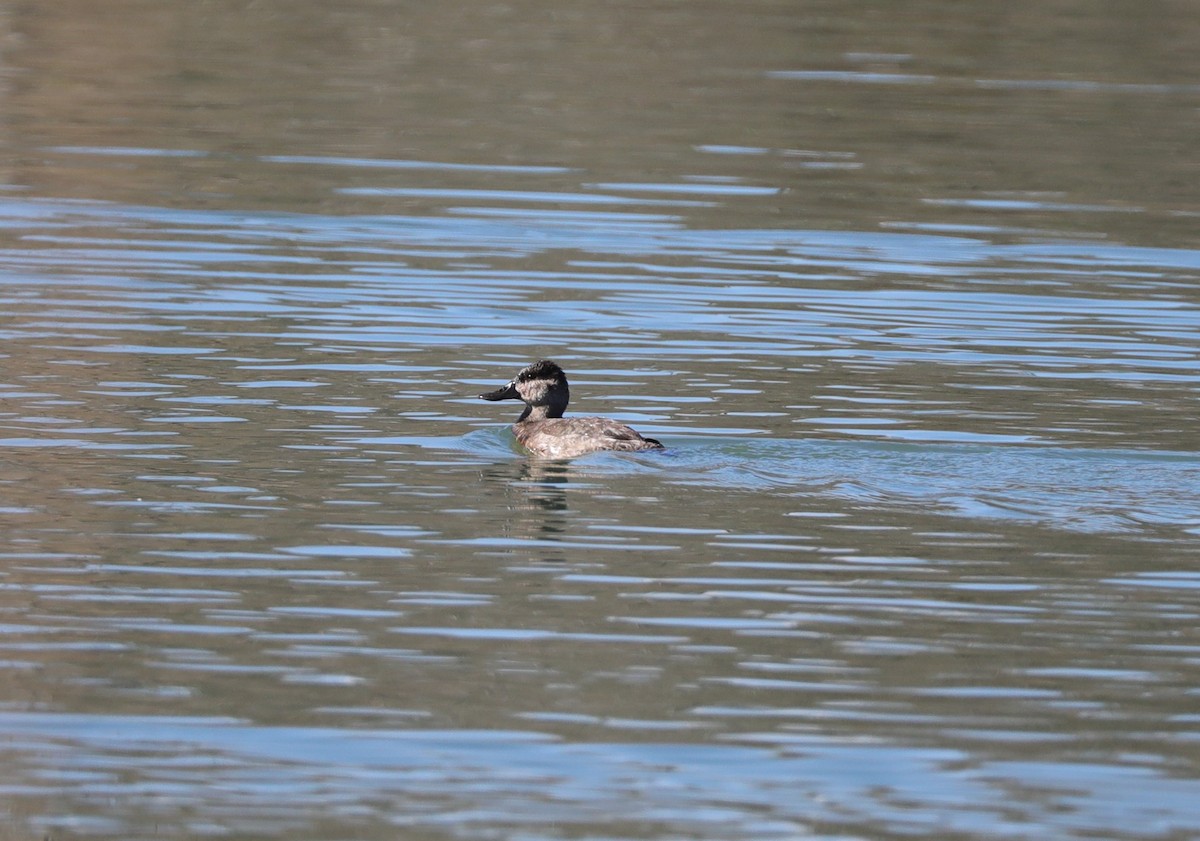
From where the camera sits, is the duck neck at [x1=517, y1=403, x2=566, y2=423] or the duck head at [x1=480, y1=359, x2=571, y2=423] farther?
the duck neck at [x1=517, y1=403, x2=566, y2=423]

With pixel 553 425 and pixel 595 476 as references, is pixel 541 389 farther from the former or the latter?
pixel 595 476

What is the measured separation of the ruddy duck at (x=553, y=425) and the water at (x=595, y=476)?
127mm

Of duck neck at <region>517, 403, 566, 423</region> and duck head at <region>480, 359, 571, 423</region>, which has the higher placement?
duck head at <region>480, 359, 571, 423</region>

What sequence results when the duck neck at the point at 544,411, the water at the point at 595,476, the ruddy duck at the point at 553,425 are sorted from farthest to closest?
the duck neck at the point at 544,411 → the ruddy duck at the point at 553,425 → the water at the point at 595,476

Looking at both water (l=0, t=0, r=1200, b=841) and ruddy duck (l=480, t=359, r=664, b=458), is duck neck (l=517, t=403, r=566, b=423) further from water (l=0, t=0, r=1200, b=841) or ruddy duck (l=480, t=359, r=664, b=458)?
→ water (l=0, t=0, r=1200, b=841)

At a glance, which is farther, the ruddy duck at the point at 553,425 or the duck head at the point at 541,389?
the duck head at the point at 541,389

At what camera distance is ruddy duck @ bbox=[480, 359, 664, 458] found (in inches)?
496

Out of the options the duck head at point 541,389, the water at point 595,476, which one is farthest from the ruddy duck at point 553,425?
the water at point 595,476

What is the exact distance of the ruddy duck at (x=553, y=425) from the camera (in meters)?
12.6

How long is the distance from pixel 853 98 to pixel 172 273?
13336mm

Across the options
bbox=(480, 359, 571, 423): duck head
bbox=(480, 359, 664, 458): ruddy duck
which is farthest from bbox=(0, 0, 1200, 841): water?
bbox=(480, 359, 571, 423): duck head

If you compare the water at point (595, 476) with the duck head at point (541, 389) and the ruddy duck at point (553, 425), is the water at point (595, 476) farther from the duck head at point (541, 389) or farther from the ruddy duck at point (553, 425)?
the duck head at point (541, 389)

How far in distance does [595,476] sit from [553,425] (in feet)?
2.97

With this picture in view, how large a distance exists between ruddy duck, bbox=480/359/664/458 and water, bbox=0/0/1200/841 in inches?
5.0
